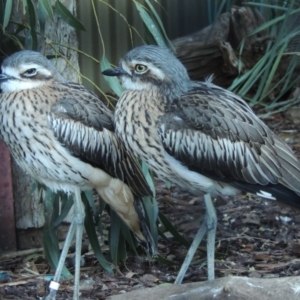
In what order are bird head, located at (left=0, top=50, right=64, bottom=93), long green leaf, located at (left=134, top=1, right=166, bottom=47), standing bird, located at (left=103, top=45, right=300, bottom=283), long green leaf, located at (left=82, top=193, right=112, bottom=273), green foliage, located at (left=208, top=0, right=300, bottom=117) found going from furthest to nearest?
1. green foliage, located at (left=208, top=0, right=300, bottom=117)
2. long green leaf, located at (left=134, top=1, right=166, bottom=47)
3. long green leaf, located at (left=82, top=193, right=112, bottom=273)
4. bird head, located at (left=0, top=50, right=64, bottom=93)
5. standing bird, located at (left=103, top=45, right=300, bottom=283)

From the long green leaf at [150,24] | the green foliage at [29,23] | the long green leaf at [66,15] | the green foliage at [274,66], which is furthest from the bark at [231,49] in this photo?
the long green leaf at [66,15]

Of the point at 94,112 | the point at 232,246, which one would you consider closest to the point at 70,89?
the point at 94,112

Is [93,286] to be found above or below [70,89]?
below

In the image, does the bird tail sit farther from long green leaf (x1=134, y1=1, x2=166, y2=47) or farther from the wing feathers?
long green leaf (x1=134, y1=1, x2=166, y2=47)

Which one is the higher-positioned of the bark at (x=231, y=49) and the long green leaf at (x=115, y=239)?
the bark at (x=231, y=49)

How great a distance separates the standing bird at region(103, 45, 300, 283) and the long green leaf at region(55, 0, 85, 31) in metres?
0.78

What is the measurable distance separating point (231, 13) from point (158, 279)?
4322 millimetres

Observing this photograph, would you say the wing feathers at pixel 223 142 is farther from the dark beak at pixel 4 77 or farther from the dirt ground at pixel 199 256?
the dark beak at pixel 4 77

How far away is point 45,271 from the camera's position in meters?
5.72

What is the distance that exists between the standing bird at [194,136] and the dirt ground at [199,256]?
2.01ft

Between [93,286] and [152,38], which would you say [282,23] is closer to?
[152,38]

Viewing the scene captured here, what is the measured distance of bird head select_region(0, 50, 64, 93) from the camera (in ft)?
16.0

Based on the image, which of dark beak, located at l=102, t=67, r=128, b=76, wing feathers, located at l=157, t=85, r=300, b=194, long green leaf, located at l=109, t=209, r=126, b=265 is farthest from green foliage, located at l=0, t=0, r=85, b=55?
long green leaf, located at l=109, t=209, r=126, b=265

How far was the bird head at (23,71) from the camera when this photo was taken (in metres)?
4.89
